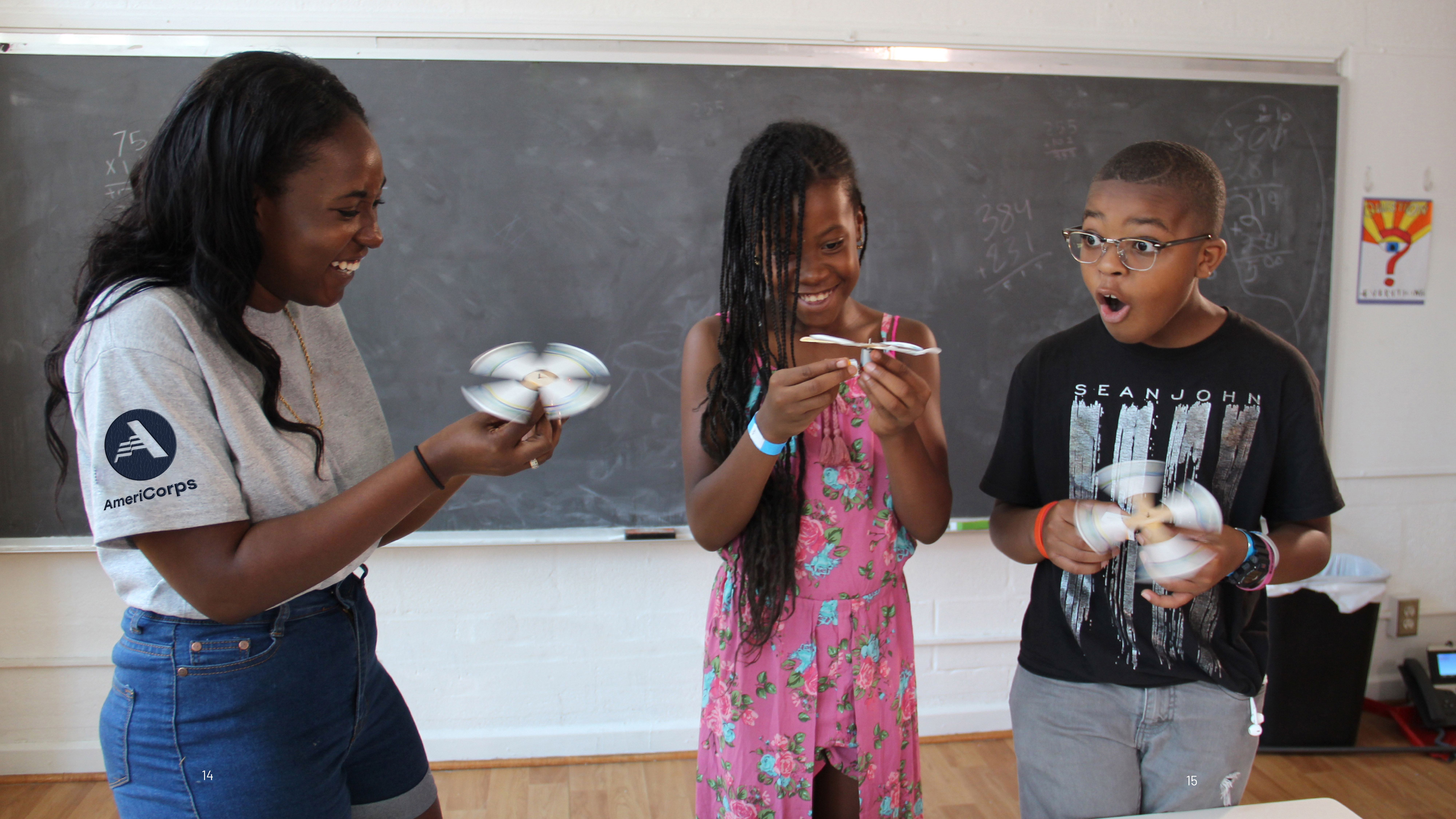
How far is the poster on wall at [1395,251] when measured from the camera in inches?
118

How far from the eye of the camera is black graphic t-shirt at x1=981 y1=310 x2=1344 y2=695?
133 centimetres

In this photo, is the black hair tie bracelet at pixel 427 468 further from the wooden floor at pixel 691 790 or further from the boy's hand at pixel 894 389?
the wooden floor at pixel 691 790

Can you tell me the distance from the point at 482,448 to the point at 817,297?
0.58 m

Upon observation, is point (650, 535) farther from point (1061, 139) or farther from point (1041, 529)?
point (1061, 139)

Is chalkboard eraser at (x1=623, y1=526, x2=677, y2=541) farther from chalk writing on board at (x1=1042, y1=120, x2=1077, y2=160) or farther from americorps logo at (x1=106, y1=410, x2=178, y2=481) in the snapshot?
americorps logo at (x1=106, y1=410, x2=178, y2=481)

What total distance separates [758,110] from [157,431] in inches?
82.8

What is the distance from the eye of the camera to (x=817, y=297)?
1411 mm

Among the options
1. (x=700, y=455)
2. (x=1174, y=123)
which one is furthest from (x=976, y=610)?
(x=700, y=455)

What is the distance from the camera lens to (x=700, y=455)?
4.82 feet

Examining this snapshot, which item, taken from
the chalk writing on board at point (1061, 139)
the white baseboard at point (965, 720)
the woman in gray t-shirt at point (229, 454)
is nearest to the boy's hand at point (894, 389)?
the woman in gray t-shirt at point (229, 454)

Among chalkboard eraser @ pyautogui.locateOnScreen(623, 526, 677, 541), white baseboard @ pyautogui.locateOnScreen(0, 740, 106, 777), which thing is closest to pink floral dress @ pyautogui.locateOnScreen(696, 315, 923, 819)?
chalkboard eraser @ pyautogui.locateOnScreen(623, 526, 677, 541)

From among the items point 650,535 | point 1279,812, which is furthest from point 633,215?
point 1279,812

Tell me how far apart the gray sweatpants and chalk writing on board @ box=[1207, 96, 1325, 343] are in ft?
6.76

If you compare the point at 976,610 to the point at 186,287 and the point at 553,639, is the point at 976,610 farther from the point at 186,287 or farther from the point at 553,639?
the point at 186,287
